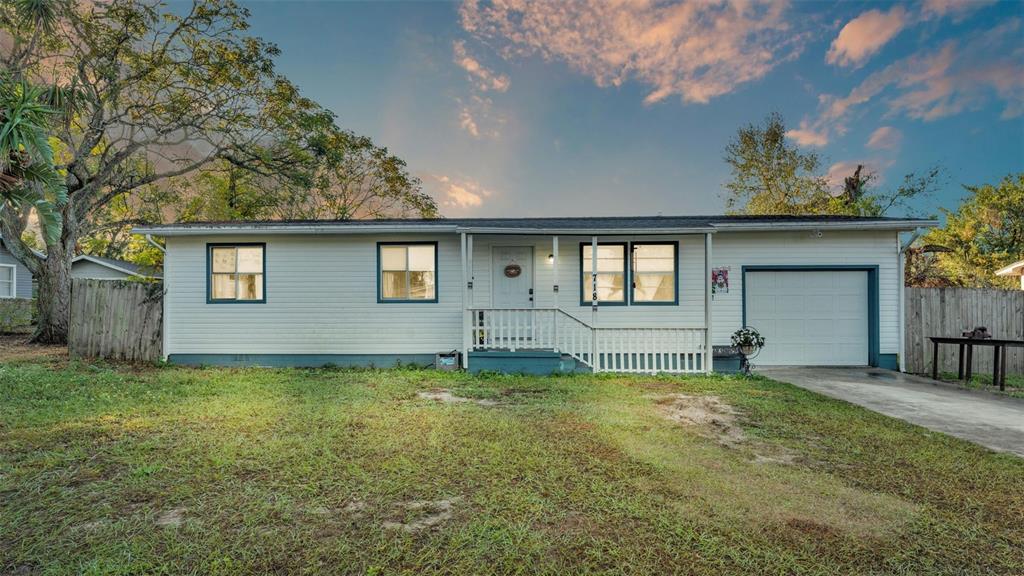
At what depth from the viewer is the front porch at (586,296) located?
8109 millimetres

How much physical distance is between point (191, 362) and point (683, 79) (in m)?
16.9

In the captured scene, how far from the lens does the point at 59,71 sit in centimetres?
1151

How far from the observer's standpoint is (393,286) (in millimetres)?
8773

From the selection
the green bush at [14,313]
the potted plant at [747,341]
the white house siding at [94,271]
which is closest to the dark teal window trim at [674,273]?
the potted plant at [747,341]

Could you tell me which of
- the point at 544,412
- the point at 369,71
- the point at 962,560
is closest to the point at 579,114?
the point at 369,71

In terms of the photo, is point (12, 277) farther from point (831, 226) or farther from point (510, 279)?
point (831, 226)

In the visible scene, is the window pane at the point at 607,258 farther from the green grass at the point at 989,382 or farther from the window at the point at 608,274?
the green grass at the point at 989,382

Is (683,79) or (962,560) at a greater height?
(683,79)

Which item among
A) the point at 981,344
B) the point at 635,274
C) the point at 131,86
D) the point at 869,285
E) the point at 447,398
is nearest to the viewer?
the point at 447,398

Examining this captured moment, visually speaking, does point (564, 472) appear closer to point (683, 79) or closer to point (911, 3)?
point (683, 79)

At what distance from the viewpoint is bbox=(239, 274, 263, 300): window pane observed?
880 cm

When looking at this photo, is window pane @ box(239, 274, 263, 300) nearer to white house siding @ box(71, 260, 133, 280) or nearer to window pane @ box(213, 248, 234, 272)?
window pane @ box(213, 248, 234, 272)

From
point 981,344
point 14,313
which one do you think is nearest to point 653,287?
point 981,344

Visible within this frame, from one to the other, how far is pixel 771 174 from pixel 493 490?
24.3 metres
